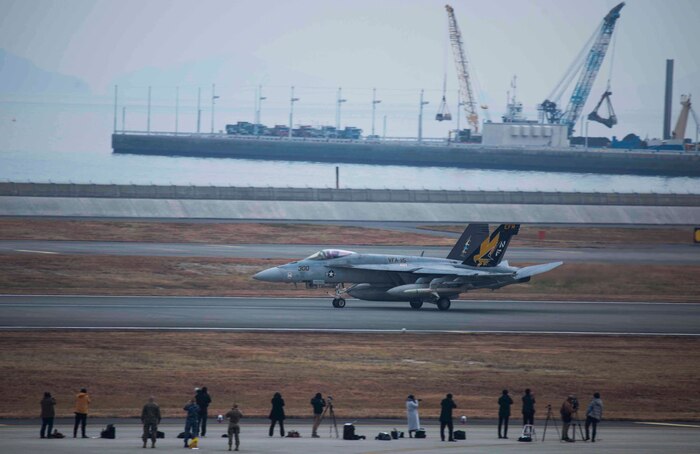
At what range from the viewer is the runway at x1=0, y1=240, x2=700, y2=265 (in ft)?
211

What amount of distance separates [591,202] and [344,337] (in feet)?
212

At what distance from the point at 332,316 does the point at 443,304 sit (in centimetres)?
635

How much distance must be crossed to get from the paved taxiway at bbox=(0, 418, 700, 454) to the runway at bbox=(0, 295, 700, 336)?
1459 centimetres

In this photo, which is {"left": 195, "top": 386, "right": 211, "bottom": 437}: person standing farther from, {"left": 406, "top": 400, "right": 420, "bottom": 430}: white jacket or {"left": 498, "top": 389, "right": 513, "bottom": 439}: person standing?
{"left": 498, "top": 389, "right": 513, "bottom": 439}: person standing

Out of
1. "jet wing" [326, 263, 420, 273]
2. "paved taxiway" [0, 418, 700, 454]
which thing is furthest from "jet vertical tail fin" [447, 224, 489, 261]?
"paved taxiway" [0, 418, 700, 454]

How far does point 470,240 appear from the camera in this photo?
5231cm

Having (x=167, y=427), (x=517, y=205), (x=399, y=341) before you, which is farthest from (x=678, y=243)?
(x=167, y=427)

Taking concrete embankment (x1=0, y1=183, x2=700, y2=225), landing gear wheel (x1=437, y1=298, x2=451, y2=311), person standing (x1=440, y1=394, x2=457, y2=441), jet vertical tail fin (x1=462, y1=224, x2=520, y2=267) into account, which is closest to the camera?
person standing (x1=440, y1=394, x2=457, y2=441)

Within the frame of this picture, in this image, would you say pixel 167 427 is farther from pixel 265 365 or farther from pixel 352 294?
pixel 352 294

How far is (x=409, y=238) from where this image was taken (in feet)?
251

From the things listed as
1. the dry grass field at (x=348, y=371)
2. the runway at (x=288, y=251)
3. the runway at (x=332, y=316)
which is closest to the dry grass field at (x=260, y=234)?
the runway at (x=288, y=251)

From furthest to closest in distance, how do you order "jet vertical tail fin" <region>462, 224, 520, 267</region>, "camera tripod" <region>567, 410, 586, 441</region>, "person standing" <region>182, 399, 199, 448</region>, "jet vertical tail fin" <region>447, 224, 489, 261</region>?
"jet vertical tail fin" <region>447, 224, 489, 261</region> → "jet vertical tail fin" <region>462, 224, 520, 267</region> → "camera tripod" <region>567, 410, 586, 441</region> → "person standing" <region>182, 399, 199, 448</region>

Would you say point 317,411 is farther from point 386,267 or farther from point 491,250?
point 491,250

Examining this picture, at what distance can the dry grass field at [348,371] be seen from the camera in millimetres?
31769
